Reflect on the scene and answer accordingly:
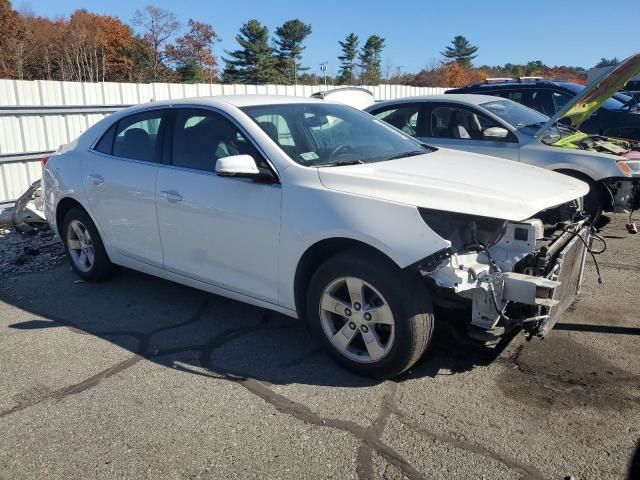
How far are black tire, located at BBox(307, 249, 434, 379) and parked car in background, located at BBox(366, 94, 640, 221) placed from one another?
3.95 meters

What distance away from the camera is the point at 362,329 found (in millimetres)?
3408

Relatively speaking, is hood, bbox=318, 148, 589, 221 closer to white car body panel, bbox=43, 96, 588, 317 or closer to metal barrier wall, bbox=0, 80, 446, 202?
white car body panel, bbox=43, 96, 588, 317

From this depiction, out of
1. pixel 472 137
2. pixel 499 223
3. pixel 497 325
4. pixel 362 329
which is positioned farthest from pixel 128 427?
pixel 472 137

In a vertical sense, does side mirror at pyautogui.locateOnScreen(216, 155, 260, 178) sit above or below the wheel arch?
above

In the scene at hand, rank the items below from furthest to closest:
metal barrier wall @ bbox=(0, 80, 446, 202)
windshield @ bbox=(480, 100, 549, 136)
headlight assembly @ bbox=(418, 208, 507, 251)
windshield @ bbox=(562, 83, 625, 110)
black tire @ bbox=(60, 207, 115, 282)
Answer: windshield @ bbox=(562, 83, 625, 110) < metal barrier wall @ bbox=(0, 80, 446, 202) < windshield @ bbox=(480, 100, 549, 136) < black tire @ bbox=(60, 207, 115, 282) < headlight assembly @ bbox=(418, 208, 507, 251)

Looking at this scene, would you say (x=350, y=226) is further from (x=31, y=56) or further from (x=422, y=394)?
(x=31, y=56)

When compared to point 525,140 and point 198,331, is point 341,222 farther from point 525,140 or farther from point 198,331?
point 525,140

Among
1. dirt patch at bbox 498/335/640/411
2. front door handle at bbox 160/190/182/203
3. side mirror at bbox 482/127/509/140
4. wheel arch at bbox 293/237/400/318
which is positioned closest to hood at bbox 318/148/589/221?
wheel arch at bbox 293/237/400/318

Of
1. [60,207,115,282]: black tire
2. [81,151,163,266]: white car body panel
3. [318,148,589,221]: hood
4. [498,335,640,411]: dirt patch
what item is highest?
[318,148,589,221]: hood

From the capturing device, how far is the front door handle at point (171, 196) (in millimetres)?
4207

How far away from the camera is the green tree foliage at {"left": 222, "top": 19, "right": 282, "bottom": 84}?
57844mm

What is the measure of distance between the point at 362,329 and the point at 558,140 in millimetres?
5003

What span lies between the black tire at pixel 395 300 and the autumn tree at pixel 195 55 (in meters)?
50.7

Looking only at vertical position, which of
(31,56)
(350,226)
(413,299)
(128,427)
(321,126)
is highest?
(31,56)
